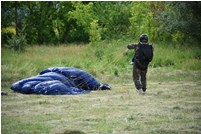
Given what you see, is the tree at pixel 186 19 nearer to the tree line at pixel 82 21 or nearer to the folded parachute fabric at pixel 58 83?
the tree line at pixel 82 21

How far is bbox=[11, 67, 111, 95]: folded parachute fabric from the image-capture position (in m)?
12.3

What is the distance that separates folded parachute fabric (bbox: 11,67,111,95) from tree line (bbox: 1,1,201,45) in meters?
13.8

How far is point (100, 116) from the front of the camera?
8.45 m

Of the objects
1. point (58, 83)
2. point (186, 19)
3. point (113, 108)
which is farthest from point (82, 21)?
A: point (113, 108)

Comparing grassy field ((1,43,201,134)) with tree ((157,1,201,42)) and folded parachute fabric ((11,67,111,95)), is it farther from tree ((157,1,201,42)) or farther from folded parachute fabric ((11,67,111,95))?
tree ((157,1,201,42))

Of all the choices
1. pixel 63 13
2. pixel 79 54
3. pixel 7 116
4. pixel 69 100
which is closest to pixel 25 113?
pixel 7 116

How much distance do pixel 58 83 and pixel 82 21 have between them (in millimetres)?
26511

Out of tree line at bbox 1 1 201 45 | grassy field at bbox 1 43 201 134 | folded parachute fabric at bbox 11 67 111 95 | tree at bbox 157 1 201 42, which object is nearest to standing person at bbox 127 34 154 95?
grassy field at bbox 1 43 201 134

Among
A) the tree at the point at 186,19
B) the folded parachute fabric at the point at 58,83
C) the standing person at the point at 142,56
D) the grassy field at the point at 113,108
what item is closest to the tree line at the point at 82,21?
the tree at the point at 186,19

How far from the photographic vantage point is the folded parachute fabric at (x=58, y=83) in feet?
40.5

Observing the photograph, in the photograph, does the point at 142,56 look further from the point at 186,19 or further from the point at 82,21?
the point at 82,21

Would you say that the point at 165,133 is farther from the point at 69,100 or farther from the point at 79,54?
the point at 79,54

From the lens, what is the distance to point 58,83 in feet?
41.1

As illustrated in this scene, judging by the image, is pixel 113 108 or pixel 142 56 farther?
pixel 142 56
